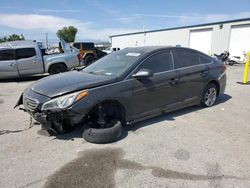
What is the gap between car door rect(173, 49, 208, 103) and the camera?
5.03 m

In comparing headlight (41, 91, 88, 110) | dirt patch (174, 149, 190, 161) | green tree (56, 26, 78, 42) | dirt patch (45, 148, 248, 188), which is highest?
green tree (56, 26, 78, 42)

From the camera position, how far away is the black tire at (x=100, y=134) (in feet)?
12.3

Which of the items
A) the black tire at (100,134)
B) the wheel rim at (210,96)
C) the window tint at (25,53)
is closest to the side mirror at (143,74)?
the black tire at (100,134)

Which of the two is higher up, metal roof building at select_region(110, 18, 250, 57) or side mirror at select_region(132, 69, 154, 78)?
metal roof building at select_region(110, 18, 250, 57)

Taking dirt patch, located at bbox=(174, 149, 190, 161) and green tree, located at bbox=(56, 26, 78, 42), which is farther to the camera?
green tree, located at bbox=(56, 26, 78, 42)

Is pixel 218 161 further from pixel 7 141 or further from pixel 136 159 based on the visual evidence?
pixel 7 141

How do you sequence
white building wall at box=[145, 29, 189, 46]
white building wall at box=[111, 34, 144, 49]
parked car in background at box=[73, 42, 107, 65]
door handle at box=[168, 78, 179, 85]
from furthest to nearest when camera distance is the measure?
white building wall at box=[111, 34, 144, 49]
white building wall at box=[145, 29, 189, 46]
parked car in background at box=[73, 42, 107, 65]
door handle at box=[168, 78, 179, 85]

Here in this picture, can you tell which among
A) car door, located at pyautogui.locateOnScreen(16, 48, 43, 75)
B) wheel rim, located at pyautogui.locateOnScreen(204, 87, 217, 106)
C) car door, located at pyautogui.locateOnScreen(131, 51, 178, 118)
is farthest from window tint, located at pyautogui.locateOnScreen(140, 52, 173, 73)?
car door, located at pyautogui.locateOnScreen(16, 48, 43, 75)

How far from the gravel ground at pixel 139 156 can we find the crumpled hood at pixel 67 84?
86 centimetres

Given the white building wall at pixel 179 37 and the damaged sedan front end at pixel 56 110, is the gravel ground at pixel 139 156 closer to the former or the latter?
the damaged sedan front end at pixel 56 110

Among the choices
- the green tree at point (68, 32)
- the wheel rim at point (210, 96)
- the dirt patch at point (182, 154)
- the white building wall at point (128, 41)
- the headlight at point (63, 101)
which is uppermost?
the green tree at point (68, 32)

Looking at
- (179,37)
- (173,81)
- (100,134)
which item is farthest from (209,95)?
(179,37)

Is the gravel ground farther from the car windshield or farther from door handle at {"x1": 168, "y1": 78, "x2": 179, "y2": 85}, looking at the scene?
the car windshield

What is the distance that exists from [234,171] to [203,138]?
104 cm
